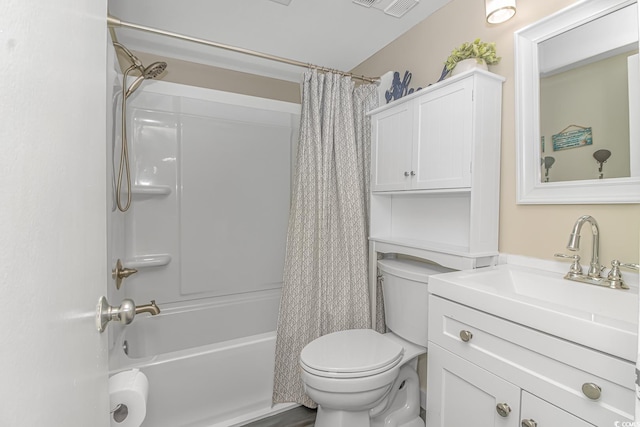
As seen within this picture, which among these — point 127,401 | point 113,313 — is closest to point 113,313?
point 113,313

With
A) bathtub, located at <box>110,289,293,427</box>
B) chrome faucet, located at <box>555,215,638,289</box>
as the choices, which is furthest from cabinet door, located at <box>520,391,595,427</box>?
bathtub, located at <box>110,289,293,427</box>

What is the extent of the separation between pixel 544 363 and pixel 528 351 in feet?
0.14

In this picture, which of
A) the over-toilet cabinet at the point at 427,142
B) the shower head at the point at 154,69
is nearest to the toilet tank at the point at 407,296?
the over-toilet cabinet at the point at 427,142

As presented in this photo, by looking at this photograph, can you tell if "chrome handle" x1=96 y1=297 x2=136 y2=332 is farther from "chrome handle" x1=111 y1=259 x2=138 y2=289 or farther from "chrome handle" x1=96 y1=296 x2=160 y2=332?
"chrome handle" x1=111 y1=259 x2=138 y2=289

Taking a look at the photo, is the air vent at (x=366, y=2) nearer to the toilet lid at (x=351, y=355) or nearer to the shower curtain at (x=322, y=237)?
the shower curtain at (x=322, y=237)

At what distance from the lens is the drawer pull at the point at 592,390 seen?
0.72 m

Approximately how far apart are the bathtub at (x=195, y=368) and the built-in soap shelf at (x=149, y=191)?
2.56 ft

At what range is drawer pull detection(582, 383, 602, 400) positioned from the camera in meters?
0.72

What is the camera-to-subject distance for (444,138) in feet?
4.90

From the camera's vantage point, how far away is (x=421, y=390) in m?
1.79

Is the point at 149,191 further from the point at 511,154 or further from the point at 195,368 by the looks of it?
the point at 511,154

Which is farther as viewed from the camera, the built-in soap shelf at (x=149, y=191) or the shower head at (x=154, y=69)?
the built-in soap shelf at (x=149, y=191)

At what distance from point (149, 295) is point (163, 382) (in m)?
0.78

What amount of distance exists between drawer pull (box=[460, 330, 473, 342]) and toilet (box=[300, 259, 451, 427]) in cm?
43
